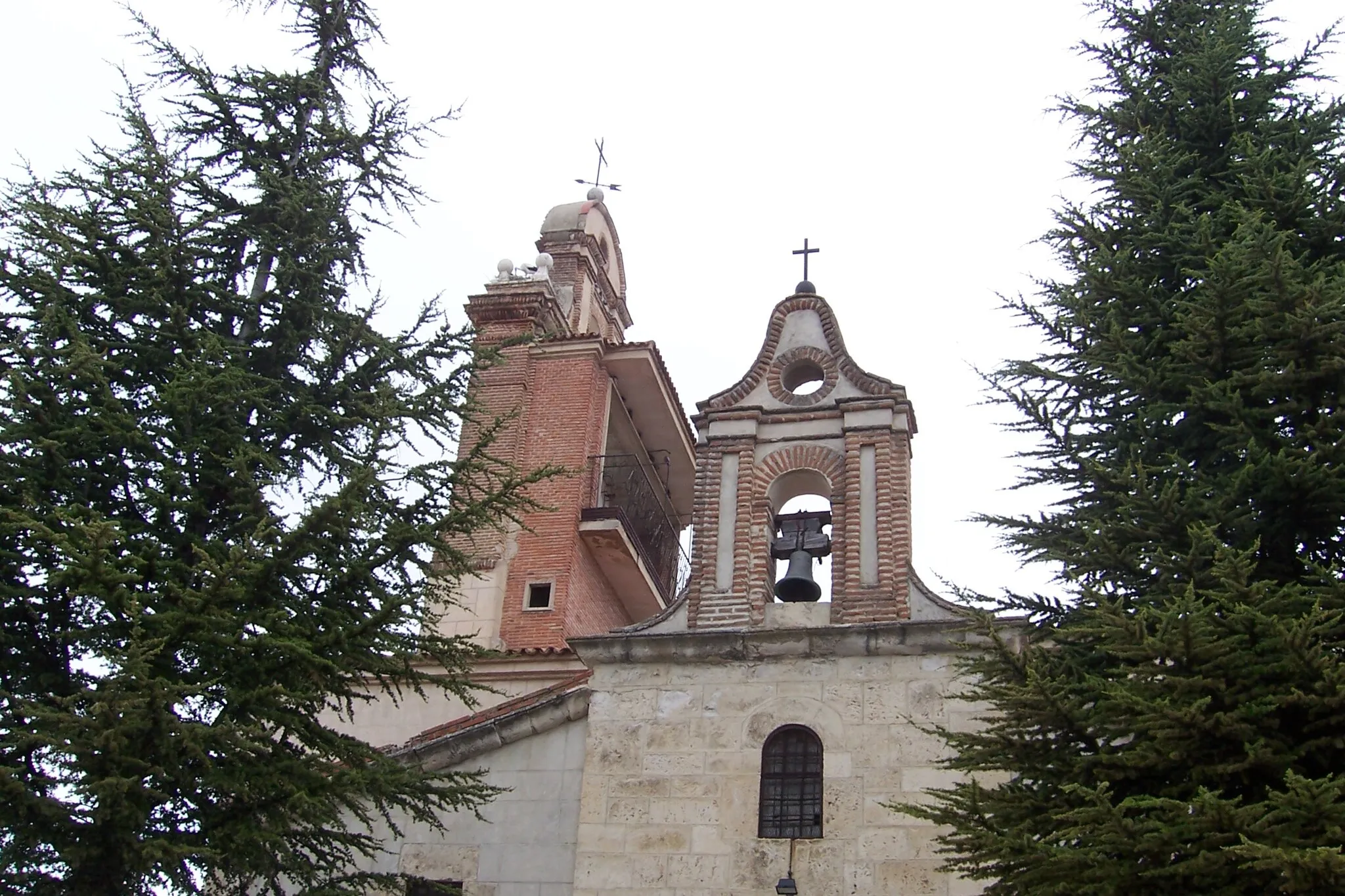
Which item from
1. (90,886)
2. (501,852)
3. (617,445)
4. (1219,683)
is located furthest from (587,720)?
(617,445)

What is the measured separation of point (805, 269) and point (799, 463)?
2.54m

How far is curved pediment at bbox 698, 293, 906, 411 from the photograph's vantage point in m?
13.7

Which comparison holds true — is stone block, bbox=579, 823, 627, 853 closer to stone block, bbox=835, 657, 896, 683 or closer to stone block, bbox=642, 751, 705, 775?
stone block, bbox=642, 751, 705, 775

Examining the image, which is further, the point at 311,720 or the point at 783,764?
the point at 783,764

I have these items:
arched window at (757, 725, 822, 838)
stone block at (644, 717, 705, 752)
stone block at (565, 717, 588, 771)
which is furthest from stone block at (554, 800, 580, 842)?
arched window at (757, 725, 822, 838)

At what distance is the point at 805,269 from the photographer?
585 inches

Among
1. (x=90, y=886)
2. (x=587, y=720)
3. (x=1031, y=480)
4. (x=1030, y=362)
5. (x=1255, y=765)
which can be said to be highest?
(x=1030, y=362)

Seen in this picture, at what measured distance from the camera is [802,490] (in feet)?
45.4

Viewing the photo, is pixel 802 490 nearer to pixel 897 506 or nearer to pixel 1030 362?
pixel 897 506

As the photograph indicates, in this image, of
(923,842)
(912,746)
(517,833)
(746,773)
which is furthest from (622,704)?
(923,842)

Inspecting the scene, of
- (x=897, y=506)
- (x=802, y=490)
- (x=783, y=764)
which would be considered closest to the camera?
(x=783, y=764)

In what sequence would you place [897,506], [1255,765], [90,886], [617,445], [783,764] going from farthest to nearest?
[617,445], [897,506], [783,764], [90,886], [1255,765]

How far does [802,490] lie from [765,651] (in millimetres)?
2139

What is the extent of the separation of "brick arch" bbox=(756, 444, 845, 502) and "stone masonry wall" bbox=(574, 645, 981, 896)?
1.97 m
